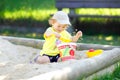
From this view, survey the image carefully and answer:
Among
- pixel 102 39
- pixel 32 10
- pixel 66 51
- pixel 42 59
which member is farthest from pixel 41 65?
pixel 32 10

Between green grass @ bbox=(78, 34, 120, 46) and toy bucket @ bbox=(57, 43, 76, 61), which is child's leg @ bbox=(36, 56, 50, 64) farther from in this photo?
green grass @ bbox=(78, 34, 120, 46)

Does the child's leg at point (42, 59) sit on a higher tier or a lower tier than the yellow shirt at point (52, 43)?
lower

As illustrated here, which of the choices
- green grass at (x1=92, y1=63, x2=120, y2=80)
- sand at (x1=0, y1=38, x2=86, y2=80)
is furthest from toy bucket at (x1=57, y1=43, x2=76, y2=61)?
green grass at (x1=92, y1=63, x2=120, y2=80)

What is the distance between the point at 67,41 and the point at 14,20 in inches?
199

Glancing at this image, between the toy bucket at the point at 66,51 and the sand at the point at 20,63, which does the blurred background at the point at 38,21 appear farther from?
the toy bucket at the point at 66,51

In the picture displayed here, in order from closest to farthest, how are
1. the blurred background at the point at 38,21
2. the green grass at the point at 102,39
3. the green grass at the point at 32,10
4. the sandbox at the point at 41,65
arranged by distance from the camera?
the sandbox at the point at 41,65
the green grass at the point at 102,39
the blurred background at the point at 38,21
the green grass at the point at 32,10

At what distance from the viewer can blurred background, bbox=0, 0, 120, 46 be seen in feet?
29.9

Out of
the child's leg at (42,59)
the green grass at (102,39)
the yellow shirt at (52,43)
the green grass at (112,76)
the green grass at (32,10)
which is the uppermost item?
the yellow shirt at (52,43)

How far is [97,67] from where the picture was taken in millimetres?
4020

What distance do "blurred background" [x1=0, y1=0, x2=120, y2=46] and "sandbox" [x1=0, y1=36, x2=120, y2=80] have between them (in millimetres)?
3312

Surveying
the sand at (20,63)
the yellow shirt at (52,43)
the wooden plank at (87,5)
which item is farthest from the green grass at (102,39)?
the yellow shirt at (52,43)

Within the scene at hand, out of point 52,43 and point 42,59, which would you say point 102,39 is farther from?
point 42,59

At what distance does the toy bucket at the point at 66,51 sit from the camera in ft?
14.9

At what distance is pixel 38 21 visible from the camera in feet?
31.1
